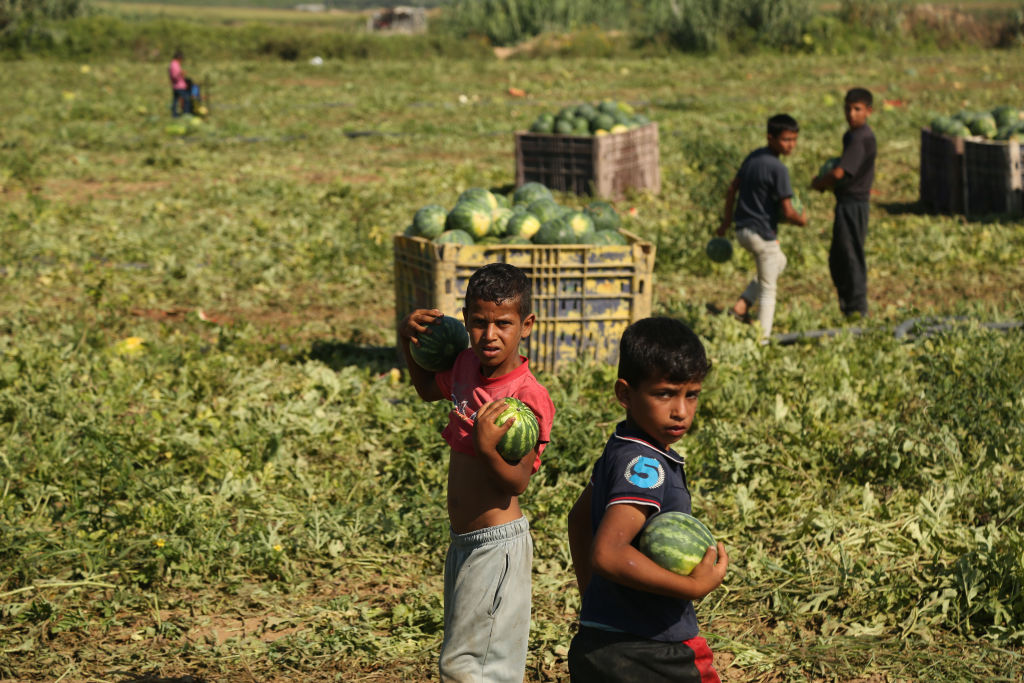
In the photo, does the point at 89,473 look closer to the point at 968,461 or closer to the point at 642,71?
the point at 968,461

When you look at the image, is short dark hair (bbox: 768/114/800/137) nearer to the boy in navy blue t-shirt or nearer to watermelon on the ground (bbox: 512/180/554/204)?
watermelon on the ground (bbox: 512/180/554/204)

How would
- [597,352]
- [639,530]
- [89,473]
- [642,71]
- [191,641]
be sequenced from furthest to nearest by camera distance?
[642,71]
[597,352]
[89,473]
[191,641]
[639,530]

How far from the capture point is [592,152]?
13.8 metres

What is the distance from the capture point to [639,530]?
2879mm

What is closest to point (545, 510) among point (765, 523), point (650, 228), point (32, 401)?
point (765, 523)

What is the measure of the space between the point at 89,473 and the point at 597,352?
12.1 feet

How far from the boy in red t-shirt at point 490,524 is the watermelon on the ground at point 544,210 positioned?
15.8 ft

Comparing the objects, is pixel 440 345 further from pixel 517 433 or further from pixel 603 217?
pixel 603 217

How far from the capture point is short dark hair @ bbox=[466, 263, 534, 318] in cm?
337

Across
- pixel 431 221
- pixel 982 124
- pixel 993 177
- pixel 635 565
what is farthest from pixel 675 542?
pixel 982 124

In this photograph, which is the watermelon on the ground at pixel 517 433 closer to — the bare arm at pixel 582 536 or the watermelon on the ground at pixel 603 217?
the bare arm at pixel 582 536

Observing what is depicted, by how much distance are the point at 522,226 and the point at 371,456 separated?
96.0 inches

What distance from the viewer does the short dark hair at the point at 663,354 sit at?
2.94 metres

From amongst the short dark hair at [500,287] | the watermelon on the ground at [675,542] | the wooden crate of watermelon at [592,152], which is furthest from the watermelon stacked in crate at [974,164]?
the watermelon on the ground at [675,542]
